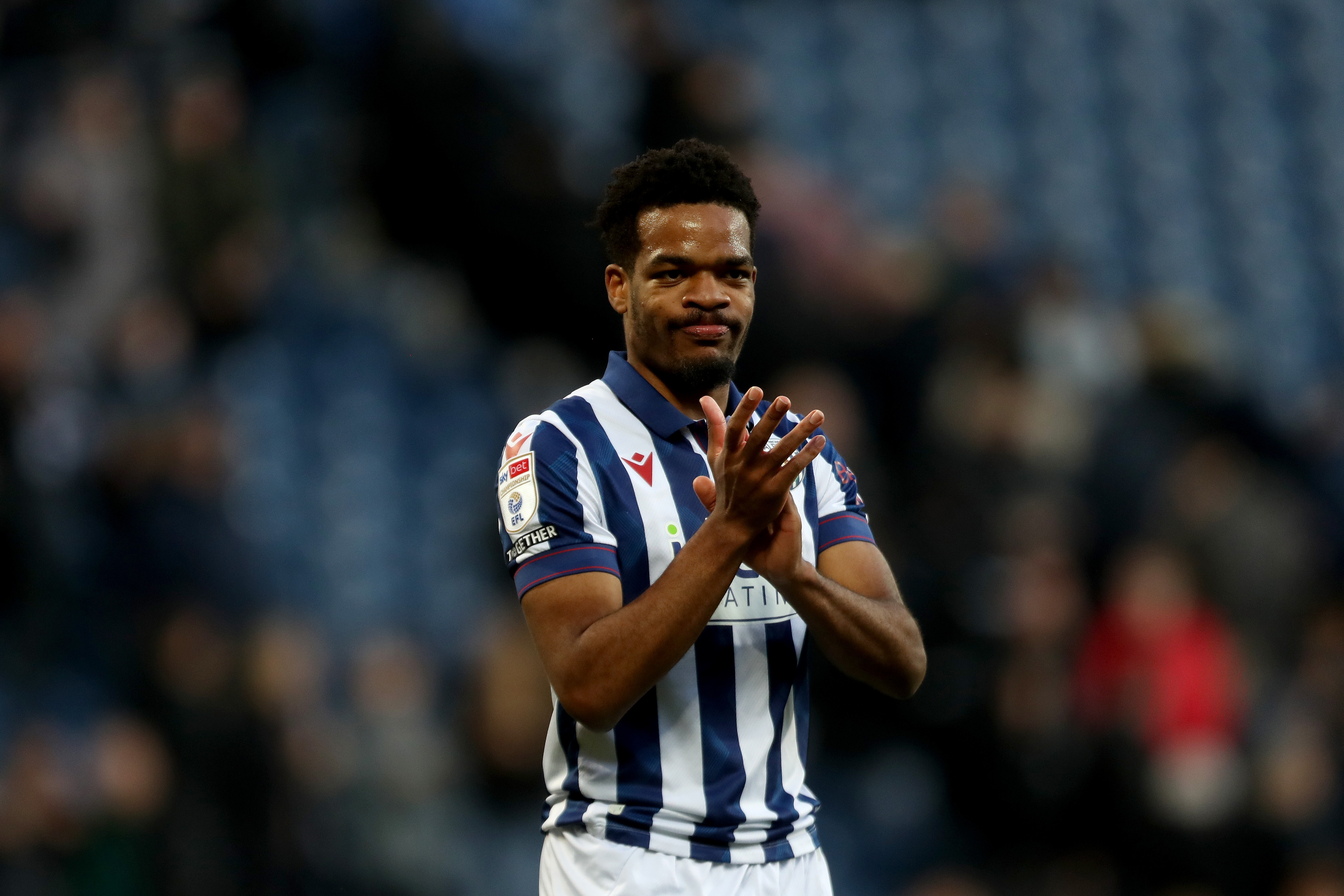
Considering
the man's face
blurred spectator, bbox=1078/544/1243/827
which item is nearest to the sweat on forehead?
the man's face

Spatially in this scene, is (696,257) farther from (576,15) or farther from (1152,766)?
(576,15)

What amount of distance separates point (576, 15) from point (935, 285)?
12.2ft

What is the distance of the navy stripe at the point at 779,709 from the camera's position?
333cm

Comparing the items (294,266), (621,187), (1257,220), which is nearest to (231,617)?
(294,266)

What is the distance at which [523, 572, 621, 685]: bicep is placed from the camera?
121 inches

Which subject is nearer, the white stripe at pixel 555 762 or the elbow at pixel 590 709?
the elbow at pixel 590 709

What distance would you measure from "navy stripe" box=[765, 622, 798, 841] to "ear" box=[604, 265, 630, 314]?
0.73 m

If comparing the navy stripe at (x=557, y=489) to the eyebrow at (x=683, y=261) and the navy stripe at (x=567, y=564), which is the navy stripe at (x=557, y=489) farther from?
the eyebrow at (x=683, y=261)

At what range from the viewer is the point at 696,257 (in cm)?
328

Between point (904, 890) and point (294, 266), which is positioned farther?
point (294, 266)

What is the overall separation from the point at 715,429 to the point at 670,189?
61cm

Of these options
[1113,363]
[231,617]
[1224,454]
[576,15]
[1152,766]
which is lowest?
[1152,766]

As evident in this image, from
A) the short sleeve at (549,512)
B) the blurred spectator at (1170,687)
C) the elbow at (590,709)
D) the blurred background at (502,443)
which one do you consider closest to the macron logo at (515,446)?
the short sleeve at (549,512)

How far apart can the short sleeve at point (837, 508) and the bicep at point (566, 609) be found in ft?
1.88
